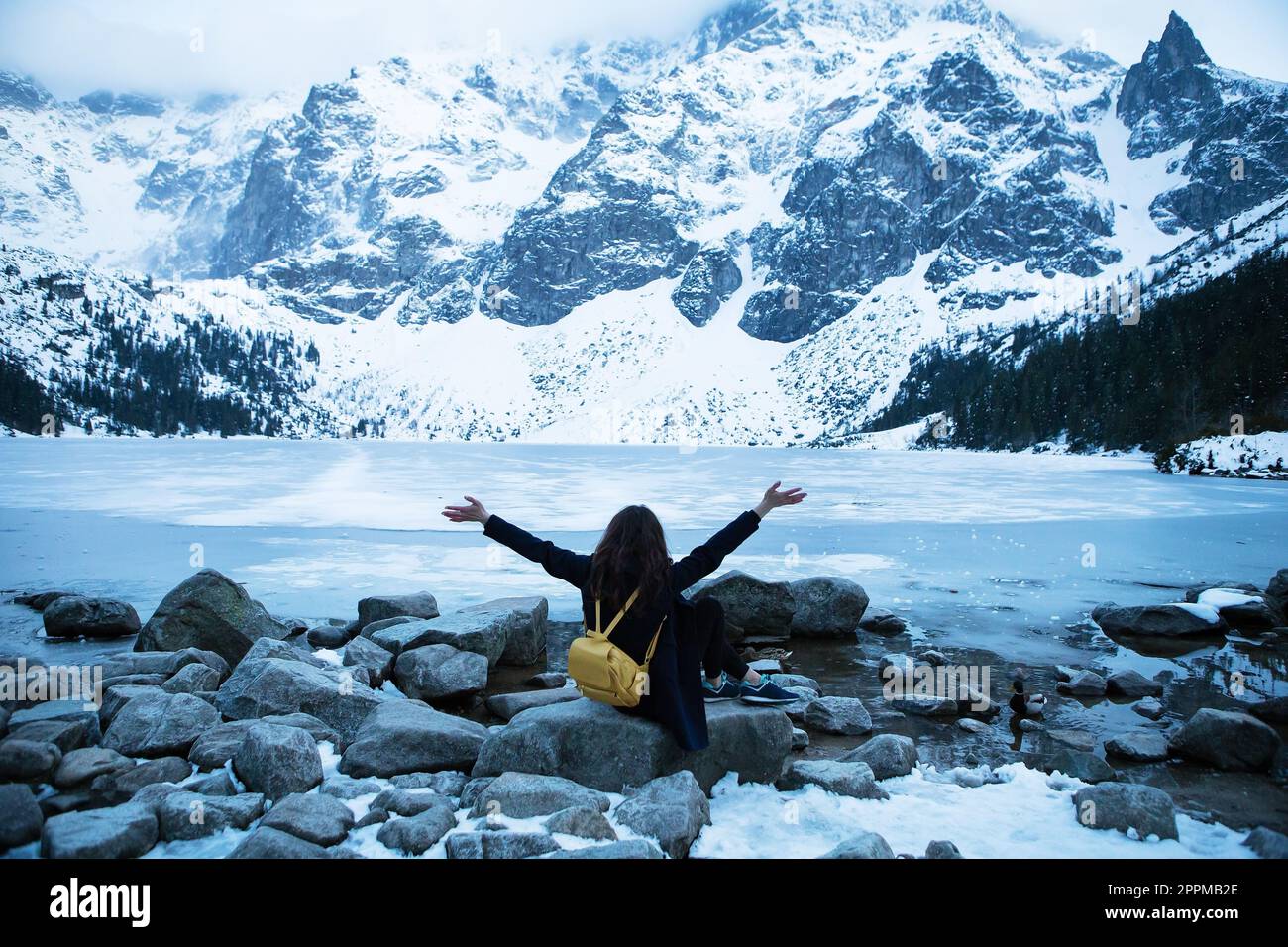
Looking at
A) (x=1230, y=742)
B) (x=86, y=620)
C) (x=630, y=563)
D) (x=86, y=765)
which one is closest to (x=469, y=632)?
(x=86, y=765)

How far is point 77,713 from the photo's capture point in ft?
22.6

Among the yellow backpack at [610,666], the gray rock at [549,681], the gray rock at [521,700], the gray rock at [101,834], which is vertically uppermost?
the yellow backpack at [610,666]

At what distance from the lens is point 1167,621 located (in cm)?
1094

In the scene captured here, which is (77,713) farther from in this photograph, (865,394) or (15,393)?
(865,394)

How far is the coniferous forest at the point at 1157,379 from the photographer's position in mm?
68250

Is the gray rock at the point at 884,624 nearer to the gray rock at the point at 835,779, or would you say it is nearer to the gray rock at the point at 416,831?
the gray rock at the point at 835,779

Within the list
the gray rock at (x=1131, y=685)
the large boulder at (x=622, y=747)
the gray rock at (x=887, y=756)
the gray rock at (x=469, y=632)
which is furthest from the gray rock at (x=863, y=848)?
the gray rock at (x=469, y=632)

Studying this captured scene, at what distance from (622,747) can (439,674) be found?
3.77 metres

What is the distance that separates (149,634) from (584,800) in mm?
7311

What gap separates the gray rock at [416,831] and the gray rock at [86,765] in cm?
250

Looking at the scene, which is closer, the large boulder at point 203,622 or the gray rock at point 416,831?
the gray rock at point 416,831

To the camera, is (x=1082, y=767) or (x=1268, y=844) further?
(x=1082, y=767)

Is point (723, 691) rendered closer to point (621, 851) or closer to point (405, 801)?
point (621, 851)

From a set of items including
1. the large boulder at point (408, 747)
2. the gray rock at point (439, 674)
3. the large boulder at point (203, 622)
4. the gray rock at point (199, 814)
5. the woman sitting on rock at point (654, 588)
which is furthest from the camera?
the large boulder at point (203, 622)
